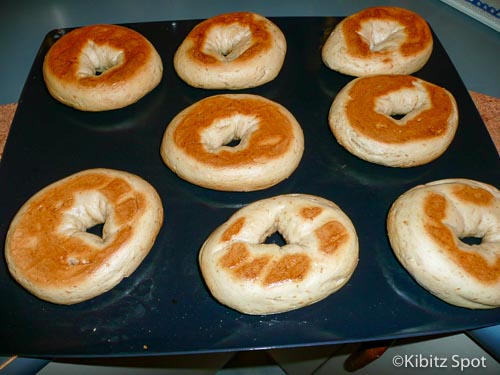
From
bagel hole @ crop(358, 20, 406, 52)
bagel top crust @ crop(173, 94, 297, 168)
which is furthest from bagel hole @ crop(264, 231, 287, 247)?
bagel hole @ crop(358, 20, 406, 52)

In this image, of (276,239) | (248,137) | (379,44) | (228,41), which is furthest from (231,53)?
(276,239)

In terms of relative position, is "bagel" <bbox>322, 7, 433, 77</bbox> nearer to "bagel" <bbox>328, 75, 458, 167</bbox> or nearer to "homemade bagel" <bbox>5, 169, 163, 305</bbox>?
"bagel" <bbox>328, 75, 458, 167</bbox>

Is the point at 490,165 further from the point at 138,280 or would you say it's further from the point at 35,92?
the point at 35,92

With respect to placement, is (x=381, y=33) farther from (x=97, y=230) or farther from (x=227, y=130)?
(x=97, y=230)

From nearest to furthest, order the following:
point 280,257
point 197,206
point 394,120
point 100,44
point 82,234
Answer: point 280,257 < point 82,234 < point 197,206 < point 394,120 < point 100,44

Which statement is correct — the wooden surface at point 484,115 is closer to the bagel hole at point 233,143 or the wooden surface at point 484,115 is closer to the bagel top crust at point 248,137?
the bagel top crust at point 248,137

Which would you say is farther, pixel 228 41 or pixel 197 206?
pixel 228 41
